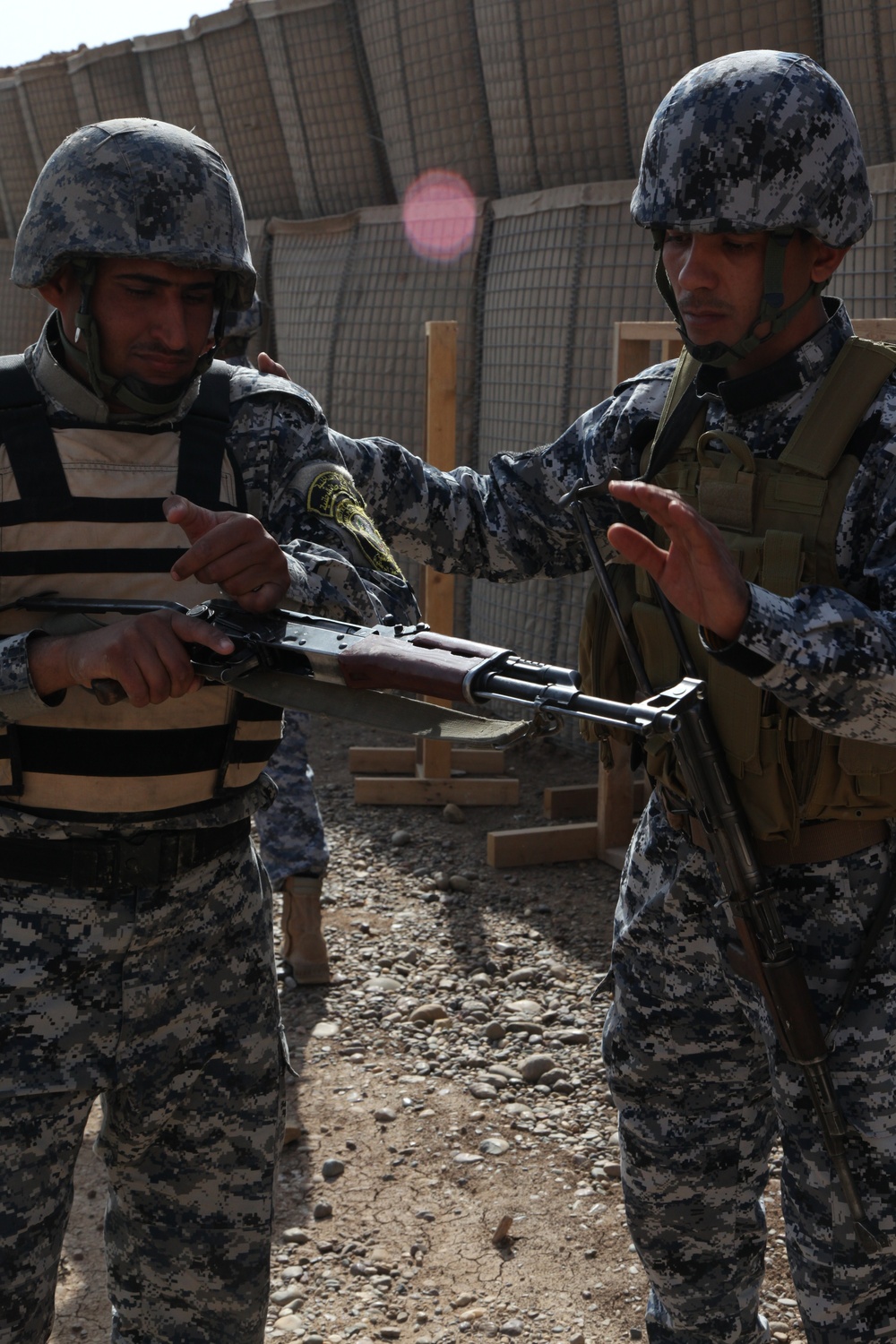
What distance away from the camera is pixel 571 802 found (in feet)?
19.0

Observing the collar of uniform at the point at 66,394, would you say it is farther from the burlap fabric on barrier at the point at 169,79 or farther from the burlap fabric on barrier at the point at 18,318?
the burlap fabric on barrier at the point at 18,318

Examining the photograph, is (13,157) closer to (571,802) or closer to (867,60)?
(571,802)

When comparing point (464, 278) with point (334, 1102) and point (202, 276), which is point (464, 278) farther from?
point (202, 276)

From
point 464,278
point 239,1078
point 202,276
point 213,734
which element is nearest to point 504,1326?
point 239,1078

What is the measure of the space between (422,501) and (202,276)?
0.60 m

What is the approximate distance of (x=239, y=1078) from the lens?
82.4 inches

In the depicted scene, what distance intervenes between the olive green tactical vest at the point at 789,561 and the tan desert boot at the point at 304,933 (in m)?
2.30

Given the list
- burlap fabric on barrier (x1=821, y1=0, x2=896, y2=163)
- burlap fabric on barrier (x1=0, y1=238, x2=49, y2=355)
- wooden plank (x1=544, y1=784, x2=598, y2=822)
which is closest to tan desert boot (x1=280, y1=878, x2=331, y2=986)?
wooden plank (x1=544, y1=784, x2=598, y2=822)

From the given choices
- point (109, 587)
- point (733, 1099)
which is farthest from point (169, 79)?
point (733, 1099)

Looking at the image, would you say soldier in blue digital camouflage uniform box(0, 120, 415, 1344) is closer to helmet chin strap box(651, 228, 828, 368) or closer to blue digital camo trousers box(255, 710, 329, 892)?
helmet chin strap box(651, 228, 828, 368)

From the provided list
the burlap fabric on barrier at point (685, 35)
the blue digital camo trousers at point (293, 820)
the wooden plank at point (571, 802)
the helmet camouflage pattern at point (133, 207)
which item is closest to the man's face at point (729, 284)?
the helmet camouflage pattern at point (133, 207)

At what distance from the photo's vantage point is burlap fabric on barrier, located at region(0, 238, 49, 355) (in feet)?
39.3

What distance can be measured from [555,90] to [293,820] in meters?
3.87

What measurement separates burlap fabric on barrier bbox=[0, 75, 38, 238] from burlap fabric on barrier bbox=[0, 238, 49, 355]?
788 millimetres
